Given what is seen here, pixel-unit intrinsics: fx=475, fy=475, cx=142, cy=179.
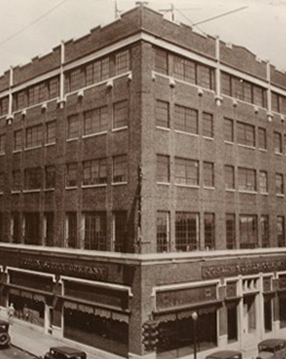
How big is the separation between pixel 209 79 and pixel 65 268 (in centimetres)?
1645

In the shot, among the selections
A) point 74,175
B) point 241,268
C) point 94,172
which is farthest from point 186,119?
point 241,268

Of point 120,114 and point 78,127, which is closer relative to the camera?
point 120,114

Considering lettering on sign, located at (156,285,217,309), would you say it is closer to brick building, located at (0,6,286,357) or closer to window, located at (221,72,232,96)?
brick building, located at (0,6,286,357)

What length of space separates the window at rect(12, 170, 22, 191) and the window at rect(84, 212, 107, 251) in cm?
951

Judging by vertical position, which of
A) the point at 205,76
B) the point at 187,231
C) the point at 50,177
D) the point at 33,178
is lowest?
the point at 187,231

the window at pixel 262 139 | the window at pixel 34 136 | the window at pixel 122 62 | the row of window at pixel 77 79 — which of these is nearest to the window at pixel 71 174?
the window at pixel 34 136

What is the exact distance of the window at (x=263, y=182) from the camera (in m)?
36.6

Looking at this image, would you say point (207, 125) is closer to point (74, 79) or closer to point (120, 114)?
point (120, 114)

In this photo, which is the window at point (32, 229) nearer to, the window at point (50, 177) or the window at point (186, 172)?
the window at point (50, 177)

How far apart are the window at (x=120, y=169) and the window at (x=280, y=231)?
14731mm

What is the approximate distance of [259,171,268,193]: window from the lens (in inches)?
1439

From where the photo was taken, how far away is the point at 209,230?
A: 31.8 meters

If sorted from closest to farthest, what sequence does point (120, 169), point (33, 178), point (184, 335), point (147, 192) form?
point (147, 192), point (184, 335), point (120, 169), point (33, 178)

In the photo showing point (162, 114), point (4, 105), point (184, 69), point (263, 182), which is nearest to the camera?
point (162, 114)
